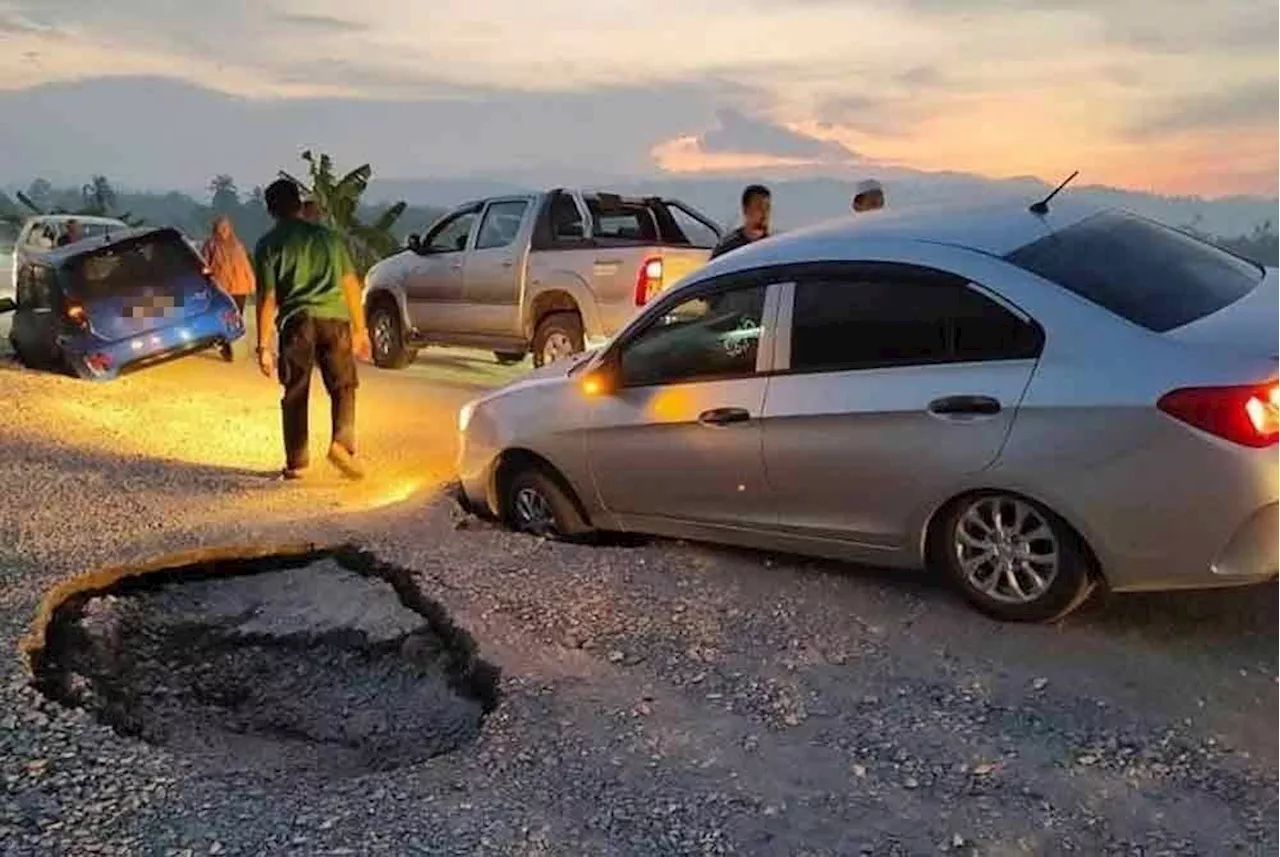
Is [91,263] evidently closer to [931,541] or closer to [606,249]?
[606,249]

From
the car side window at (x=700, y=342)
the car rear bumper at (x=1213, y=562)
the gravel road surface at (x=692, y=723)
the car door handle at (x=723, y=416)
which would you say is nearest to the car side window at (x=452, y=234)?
the gravel road surface at (x=692, y=723)

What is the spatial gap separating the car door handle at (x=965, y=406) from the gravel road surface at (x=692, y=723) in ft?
2.87

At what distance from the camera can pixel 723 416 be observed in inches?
238

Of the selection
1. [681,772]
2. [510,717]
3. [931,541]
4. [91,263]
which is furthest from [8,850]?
[91,263]

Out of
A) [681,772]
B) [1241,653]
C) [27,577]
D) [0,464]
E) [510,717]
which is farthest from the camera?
[0,464]

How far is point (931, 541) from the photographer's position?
5559 mm

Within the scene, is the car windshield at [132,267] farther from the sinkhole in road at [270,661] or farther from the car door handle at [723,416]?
the car door handle at [723,416]

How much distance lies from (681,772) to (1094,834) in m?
1.24

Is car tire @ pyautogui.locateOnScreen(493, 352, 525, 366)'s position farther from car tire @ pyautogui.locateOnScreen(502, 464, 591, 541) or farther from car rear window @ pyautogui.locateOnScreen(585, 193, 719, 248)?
car tire @ pyautogui.locateOnScreen(502, 464, 591, 541)

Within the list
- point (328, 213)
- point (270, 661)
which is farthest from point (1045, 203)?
point (328, 213)

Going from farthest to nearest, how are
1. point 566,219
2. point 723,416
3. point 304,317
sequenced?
1. point 566,219
2. point 304,317
3. point 723,416

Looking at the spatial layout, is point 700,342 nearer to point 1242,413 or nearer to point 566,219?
point 1242,413

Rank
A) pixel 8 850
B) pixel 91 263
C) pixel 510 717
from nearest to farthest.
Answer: pixel 8 850, pixel 510 717, pixel 91 263

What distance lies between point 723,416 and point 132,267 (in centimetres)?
915
